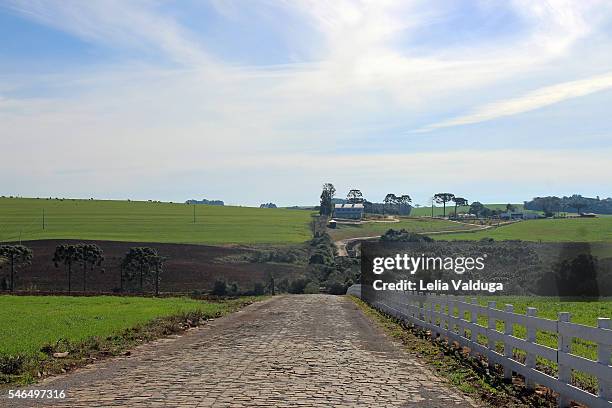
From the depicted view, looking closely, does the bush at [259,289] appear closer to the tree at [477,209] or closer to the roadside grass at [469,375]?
the roadside grass at [469,375]

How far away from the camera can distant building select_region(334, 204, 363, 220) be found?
563 ft

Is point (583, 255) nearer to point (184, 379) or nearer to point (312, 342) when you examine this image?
point (312, 342)

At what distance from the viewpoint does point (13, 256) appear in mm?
77812

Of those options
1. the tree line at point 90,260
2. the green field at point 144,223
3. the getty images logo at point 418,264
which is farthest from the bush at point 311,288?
the green field at point 144,223

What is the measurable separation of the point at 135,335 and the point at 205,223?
131887mm

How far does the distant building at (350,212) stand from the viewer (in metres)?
172

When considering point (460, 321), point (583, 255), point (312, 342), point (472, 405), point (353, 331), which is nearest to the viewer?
point (472, 405)

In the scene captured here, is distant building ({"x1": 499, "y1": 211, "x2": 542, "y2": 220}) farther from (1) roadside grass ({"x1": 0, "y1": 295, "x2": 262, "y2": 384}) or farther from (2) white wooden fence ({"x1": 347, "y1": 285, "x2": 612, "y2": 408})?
(2) white wooden fence ({"x1": 347, "y1": 285, "x2": 612, "y2": 408})

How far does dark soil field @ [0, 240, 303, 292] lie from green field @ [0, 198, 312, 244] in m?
16.9

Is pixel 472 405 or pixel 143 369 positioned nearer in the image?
pixel 472 405

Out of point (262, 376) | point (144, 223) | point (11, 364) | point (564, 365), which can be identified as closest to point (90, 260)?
point (144, 223)

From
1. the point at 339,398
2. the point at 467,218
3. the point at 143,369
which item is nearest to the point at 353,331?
the point at 143,369

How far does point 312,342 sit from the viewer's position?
18203 millimetres

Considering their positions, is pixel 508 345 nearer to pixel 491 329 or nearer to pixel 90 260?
pixel 491 329
